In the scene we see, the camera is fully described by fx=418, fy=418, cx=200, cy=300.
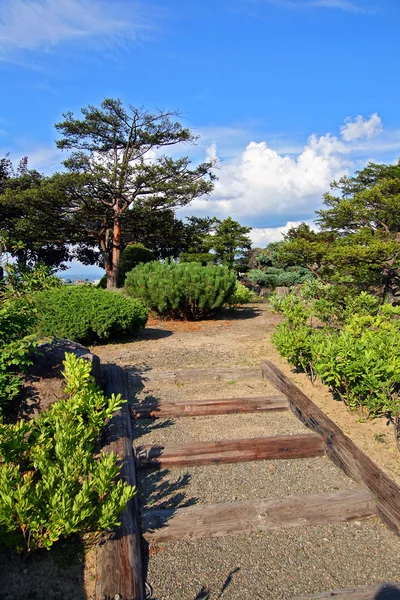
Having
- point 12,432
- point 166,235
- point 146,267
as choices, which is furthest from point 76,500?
point 166,235

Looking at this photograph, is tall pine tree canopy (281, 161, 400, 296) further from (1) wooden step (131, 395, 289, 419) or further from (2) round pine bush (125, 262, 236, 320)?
(1) wooden step (131, 395, 289, 419)

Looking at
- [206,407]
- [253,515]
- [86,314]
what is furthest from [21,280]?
[253,515]

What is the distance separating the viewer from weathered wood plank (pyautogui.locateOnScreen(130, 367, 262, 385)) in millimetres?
5316

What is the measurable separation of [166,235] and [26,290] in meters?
16.3

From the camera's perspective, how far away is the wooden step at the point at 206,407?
13.9 feet

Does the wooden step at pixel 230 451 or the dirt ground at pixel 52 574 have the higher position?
the wooden step at pixel 230 451

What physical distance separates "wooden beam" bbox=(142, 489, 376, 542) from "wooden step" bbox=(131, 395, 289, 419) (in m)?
1.62

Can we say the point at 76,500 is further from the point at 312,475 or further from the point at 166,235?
the point at 166,235

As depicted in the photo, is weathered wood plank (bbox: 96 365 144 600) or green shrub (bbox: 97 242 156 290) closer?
weathered wood plank (bbox: 96 365 144 600)

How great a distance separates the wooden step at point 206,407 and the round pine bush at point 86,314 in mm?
2786

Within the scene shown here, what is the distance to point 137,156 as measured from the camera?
20141 millimetres

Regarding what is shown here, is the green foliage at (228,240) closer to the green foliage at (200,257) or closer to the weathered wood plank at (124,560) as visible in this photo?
the green foliage at (200,257)

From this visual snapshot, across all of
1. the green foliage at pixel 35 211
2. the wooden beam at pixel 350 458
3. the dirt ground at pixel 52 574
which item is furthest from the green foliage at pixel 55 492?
the green foliage at pixel 35 211

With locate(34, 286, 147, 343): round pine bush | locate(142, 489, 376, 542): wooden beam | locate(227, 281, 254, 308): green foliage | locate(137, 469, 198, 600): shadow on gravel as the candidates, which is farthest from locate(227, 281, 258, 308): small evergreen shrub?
locate(142, 489, 376, 542): wooden beam
